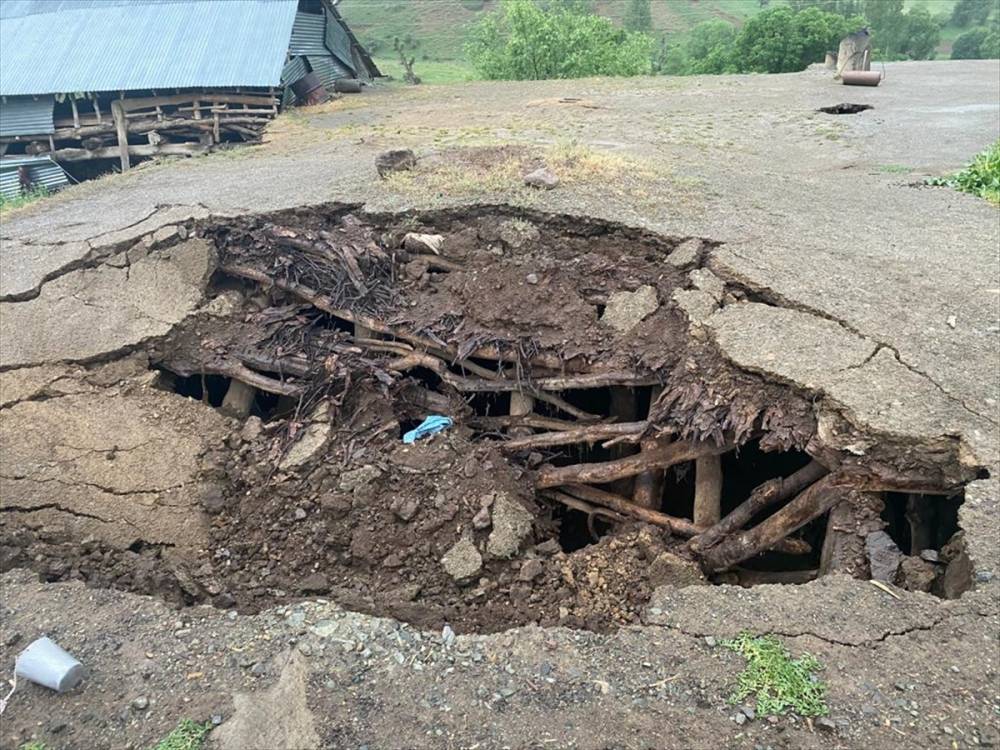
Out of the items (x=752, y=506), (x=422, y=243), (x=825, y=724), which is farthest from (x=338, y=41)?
(x=825, y=724)

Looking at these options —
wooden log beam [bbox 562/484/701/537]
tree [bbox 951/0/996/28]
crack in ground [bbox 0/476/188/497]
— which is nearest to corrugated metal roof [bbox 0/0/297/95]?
crack in ground [bbox 0/476/188/497]

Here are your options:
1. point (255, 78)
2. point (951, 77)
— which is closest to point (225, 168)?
point (255, 78)

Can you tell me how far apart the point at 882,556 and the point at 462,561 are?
6.85 feet

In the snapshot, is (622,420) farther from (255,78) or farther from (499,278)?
(255,78)

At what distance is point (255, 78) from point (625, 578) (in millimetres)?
11342

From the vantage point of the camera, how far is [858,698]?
259 cm

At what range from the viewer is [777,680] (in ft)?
8.78

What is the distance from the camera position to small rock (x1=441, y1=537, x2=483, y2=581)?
405 centimetres

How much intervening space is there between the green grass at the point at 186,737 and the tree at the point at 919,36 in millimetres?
45385

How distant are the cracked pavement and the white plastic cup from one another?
3.7 inches

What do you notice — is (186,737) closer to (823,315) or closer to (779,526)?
(779,526)

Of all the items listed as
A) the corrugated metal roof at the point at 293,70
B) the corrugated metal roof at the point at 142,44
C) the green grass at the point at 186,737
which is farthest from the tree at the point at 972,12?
the green grass at the point at 186,737

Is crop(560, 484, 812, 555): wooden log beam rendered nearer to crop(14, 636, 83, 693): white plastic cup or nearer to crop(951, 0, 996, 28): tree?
crop(14, 636, 83, 693): white plastic cup

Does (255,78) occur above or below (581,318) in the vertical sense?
above
